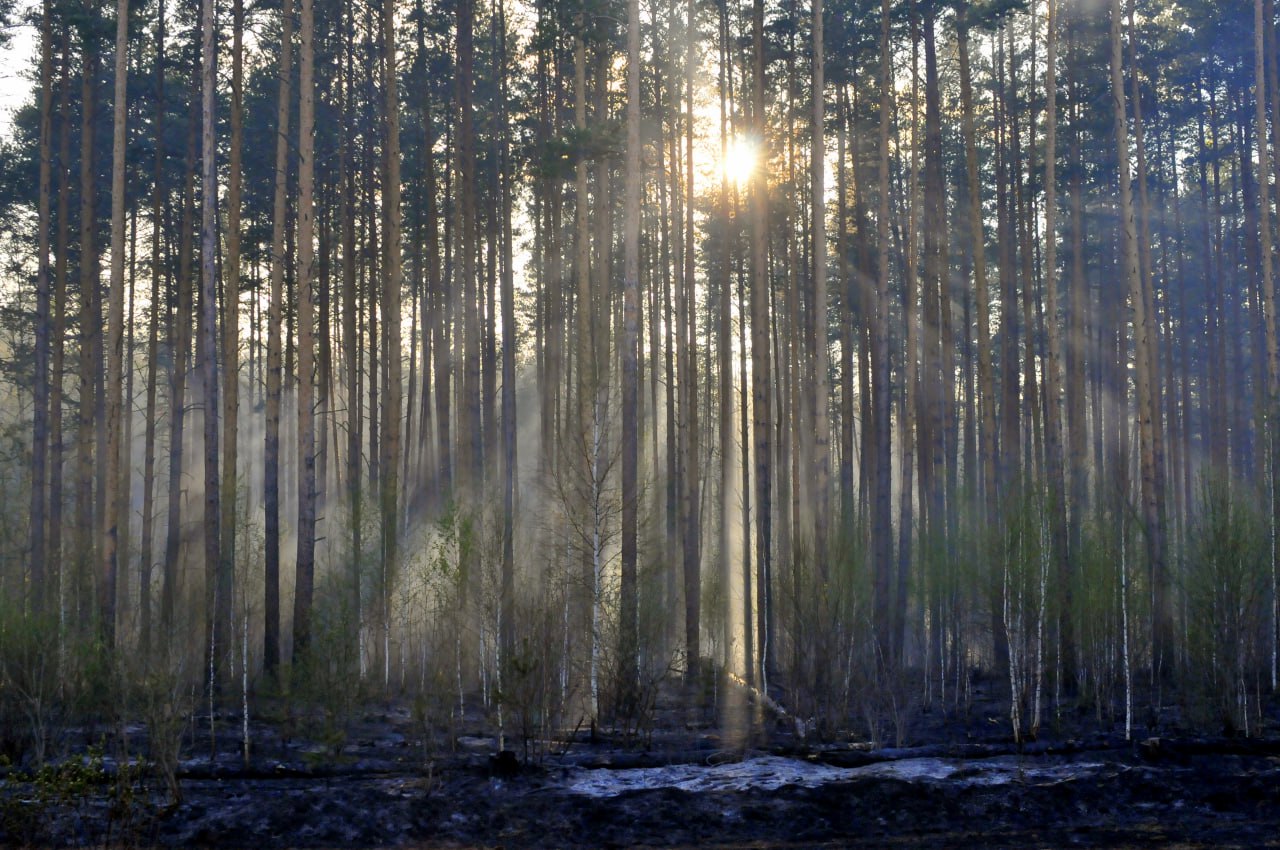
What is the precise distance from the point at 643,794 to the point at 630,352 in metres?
7.79

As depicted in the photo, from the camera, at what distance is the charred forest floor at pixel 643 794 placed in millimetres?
10531

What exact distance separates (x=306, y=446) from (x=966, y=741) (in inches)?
428

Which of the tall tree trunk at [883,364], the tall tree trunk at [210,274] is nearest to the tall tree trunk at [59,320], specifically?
the tall tree trunk at [210,274]

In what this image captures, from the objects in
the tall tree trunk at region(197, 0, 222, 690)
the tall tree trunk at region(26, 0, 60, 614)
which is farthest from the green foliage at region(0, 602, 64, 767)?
the tall tree trunk at region(26, 0, 60, 614)

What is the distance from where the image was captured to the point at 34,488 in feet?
73.3

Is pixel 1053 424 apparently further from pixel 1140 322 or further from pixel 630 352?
pixel 630 352

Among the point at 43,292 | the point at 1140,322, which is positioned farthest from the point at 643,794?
the point at 43,292

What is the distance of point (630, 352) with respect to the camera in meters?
17.8

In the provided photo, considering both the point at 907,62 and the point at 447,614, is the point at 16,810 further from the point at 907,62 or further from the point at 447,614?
the point at 907,62

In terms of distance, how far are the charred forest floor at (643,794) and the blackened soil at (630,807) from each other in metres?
0.02

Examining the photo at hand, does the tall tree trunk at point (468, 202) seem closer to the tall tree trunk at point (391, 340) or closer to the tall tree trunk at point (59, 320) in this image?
the tall tree trunk at point (391, 340)

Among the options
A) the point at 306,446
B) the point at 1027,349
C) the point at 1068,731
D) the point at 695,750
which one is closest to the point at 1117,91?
the point at 1027,349

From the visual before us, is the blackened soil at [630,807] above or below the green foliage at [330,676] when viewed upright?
below

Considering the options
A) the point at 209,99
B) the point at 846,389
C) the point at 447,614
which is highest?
the point at 209,99
